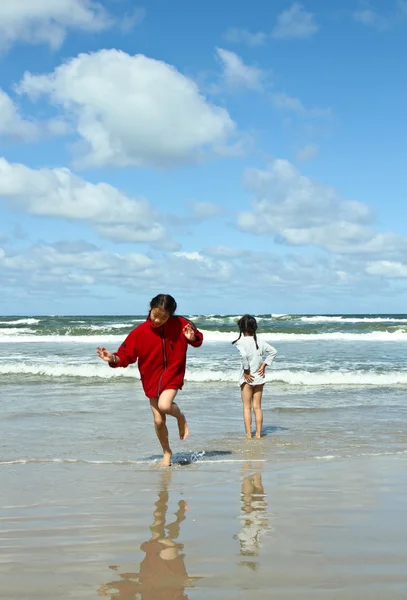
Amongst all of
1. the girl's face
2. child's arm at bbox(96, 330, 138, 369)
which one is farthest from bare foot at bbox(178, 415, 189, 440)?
the girl's face

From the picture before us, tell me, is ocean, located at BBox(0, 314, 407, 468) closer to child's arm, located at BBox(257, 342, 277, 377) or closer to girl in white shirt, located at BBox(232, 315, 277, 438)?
girl in white shirt, located at BBox(232, 315, 277, 438)

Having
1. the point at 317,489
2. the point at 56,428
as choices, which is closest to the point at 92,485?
the point at 317,489

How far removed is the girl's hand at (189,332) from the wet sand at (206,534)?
4.22 feet

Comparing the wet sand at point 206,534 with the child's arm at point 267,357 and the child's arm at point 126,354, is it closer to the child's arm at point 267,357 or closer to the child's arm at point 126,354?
the child's arm at point 126,354

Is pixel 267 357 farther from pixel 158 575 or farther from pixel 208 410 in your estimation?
pixel 158 575

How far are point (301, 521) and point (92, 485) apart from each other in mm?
2125

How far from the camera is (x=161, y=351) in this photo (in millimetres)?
6090

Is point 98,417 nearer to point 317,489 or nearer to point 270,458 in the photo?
point 270,458

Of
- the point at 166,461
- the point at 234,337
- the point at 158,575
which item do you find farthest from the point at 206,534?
the point at 234,337

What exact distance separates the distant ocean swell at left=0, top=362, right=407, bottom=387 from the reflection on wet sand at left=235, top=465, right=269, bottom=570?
9230 millimetres

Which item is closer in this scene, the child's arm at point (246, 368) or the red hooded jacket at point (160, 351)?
the red hooded jacket at point (160, 351)

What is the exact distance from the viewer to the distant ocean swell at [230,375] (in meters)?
14.5

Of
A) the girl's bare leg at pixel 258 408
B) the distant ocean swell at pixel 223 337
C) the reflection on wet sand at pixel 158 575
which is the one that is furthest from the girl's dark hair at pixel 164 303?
the distant ocean swell at pixel 223 337

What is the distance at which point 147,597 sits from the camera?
288 cm
